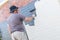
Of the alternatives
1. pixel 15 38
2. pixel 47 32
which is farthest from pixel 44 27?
pixel 15 38

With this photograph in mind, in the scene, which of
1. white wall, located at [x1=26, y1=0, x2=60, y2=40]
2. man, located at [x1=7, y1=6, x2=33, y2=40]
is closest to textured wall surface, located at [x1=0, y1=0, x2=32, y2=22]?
white wall, located at [x1=26, y1=0, x2=60, y2=40]

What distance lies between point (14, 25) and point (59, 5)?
2.81 feet

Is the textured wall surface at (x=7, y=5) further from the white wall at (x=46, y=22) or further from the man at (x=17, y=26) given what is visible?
the man at (x=17, y=26)

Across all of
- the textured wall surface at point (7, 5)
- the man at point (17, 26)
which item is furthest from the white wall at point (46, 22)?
the man at point (17, 26)

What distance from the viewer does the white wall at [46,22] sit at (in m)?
3.83

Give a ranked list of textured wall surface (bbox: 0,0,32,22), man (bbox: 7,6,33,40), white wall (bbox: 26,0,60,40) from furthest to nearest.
Result: 1. textured wall surface (bbox: 0,0,32,22)
2. white wall (bbox: 26,0,60,40)
3. man (bbox: 7,6,33,40)

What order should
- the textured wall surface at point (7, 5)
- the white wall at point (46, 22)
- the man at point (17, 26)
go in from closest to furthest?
1. the man at point (17, 26)
2. the white wall at point (46, 22)
3. the textured wall surface at point (7, 5)

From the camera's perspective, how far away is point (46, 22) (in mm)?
3887

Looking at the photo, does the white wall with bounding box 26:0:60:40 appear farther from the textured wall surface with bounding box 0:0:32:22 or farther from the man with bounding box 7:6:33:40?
the man with bounding box 7:6:33:40

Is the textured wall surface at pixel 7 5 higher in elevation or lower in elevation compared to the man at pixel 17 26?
higher

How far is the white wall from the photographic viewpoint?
12.6 ft

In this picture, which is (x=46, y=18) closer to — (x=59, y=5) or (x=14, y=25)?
(x=59, y=5)

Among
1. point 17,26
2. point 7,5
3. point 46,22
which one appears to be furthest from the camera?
point 7,5

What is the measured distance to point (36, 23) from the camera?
3922 mm
